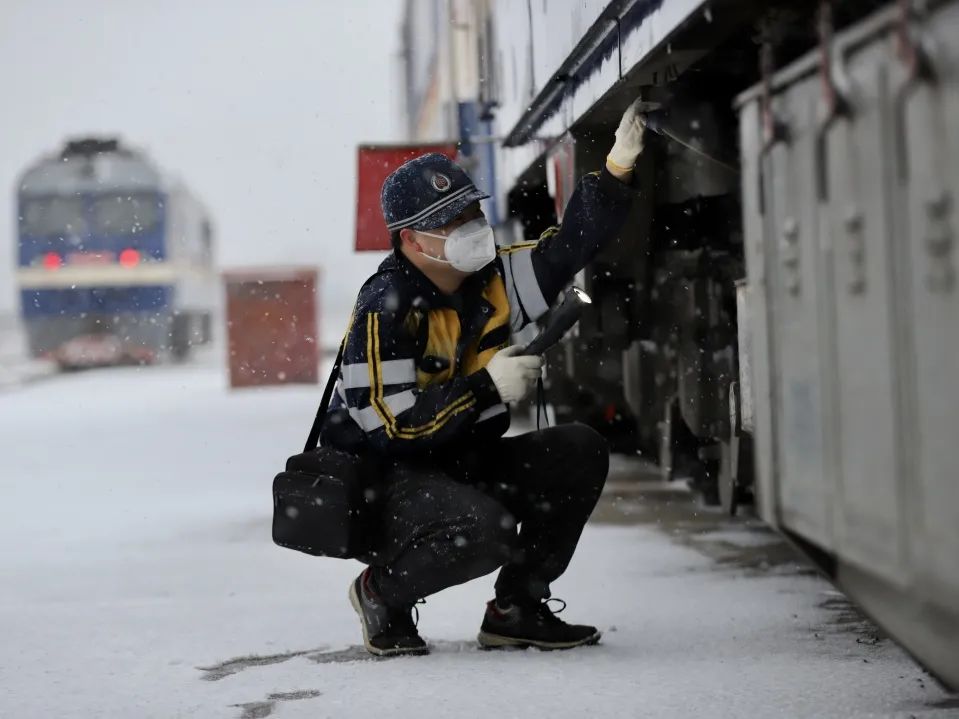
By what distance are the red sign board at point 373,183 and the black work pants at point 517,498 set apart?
3.54 meters

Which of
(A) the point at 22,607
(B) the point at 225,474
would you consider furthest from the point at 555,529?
(B) the point at 225,474

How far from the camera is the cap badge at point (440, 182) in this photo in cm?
362

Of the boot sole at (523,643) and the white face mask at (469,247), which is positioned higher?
the white face mask at (469,247)

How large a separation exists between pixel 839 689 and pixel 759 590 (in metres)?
1.22

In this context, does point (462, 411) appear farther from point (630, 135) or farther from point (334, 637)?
point (334, 637)

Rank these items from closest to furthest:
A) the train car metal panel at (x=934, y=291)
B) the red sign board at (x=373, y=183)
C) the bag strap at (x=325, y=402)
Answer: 1. the train car metal panel at (x=934, y=291)
2. the bag strap at (x=325, y=402)
3. the red sign board at (x=373, y=183)

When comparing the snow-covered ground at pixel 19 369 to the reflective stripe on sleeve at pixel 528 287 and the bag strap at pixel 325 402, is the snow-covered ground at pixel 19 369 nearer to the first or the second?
the bag strap at pixel 325 402

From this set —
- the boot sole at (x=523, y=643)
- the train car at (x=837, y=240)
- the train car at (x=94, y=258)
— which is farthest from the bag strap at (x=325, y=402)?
the train car at (x=94, y=258)

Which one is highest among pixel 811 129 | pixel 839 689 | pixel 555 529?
pixel 811 129

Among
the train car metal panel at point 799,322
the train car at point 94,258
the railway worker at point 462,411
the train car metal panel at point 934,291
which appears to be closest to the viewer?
the train car metal panel at point 934,291

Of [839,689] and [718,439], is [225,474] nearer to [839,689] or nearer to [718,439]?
[718,439]

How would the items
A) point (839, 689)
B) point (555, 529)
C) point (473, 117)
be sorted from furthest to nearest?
point (473, 117) → point (555, 529) → point (839, 689)

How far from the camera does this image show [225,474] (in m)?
8.12

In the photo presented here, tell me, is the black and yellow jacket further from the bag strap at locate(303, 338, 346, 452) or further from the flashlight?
the flashlight
